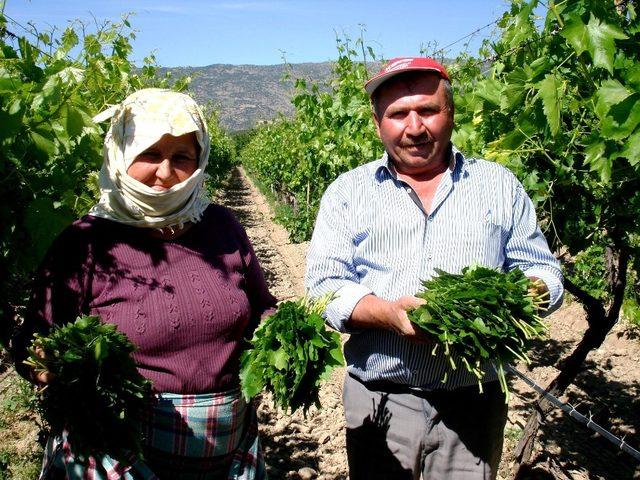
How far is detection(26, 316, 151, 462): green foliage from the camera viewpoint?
159cm

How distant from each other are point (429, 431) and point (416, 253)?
656 millimetres

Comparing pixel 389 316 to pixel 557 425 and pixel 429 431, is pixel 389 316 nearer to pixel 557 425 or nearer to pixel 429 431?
pixel 429 431

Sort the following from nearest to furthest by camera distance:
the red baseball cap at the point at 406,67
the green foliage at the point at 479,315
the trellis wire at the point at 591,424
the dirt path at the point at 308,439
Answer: the green foliage at the point at 479,315 → the red baseball cap at the point at 406,67 → the trellis wire at the point at 591,424 → the dirt path at the point at 308,439

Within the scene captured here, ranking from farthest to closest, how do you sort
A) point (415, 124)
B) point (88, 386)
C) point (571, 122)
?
1. point (571, 122)
2. point (415, 124)
3. point (88, 386)

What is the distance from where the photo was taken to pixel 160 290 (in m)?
1.88

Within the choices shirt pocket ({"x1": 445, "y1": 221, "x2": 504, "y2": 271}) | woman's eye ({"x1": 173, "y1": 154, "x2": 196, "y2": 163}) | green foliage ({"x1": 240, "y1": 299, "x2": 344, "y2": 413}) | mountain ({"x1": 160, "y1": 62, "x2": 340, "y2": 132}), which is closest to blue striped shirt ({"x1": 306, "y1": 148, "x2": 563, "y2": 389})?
shirt pocket ({"x1": 445, "y1": 221, "x2": 504, "y2": 271})

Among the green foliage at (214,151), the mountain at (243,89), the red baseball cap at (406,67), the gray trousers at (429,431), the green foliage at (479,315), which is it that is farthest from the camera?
the mountain at (243,89)

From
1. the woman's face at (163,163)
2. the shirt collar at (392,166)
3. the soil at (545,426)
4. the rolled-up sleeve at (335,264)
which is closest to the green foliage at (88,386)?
the woman's face at (163,163)

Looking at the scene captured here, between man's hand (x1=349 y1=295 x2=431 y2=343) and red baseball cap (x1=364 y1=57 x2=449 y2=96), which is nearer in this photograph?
man's hand (x1=349 y1=295 x2=431 y2=343)

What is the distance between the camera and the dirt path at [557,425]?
3.95 metres

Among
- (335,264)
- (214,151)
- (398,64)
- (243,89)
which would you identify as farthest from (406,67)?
→ (243,89)

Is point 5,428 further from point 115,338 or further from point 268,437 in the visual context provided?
point 115,338

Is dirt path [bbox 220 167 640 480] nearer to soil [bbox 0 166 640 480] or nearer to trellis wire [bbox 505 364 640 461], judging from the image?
soil [bbox 0 166 640 480]

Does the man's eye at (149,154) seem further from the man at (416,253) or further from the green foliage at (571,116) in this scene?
the green foliage at (571,116)
